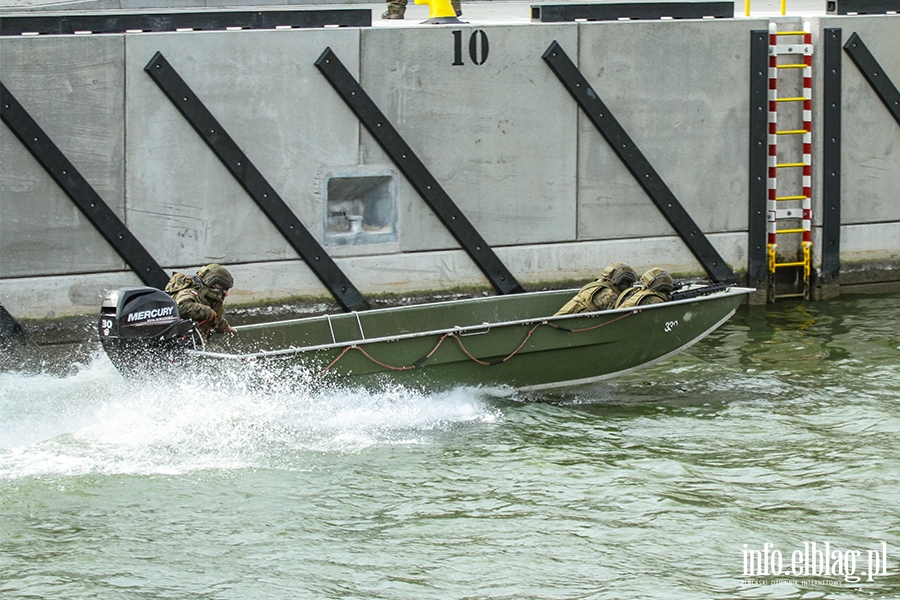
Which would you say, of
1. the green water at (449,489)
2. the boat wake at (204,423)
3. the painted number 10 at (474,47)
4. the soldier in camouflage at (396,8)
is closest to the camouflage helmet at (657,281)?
the green water at (449,489)

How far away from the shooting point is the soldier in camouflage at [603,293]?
423 inches

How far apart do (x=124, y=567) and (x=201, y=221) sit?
537 centimetres

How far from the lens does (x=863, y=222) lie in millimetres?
14469

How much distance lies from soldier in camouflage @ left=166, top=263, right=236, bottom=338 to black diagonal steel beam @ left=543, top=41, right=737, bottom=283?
4.62 m

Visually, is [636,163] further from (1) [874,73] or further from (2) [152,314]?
(2) [152,314]

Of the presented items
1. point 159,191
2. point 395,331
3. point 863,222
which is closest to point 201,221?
point 159,191

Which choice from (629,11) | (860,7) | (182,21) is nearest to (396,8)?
(629,11)

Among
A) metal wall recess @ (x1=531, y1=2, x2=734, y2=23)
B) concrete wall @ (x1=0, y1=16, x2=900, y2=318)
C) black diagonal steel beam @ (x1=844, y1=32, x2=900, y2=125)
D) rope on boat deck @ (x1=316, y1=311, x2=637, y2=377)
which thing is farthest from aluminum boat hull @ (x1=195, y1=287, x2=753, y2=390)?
black diagonal steel beam @ (x1=844, y1=32, x2=900, y2=125)

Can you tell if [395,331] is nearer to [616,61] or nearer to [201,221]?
[201,221]

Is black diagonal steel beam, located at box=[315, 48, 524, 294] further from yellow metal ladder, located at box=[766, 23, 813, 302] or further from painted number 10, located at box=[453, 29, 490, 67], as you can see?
yellow metal ladder, located at box=[766, 23, 813, 302]

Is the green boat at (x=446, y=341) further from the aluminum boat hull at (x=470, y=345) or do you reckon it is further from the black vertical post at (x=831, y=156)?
the black vertical post at (x=831, y=156)

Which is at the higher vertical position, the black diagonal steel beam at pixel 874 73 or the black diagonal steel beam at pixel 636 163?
the black diagonal steel beam at pixel 874 73

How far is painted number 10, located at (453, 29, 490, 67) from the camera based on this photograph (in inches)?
503

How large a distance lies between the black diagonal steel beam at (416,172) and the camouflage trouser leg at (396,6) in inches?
240
